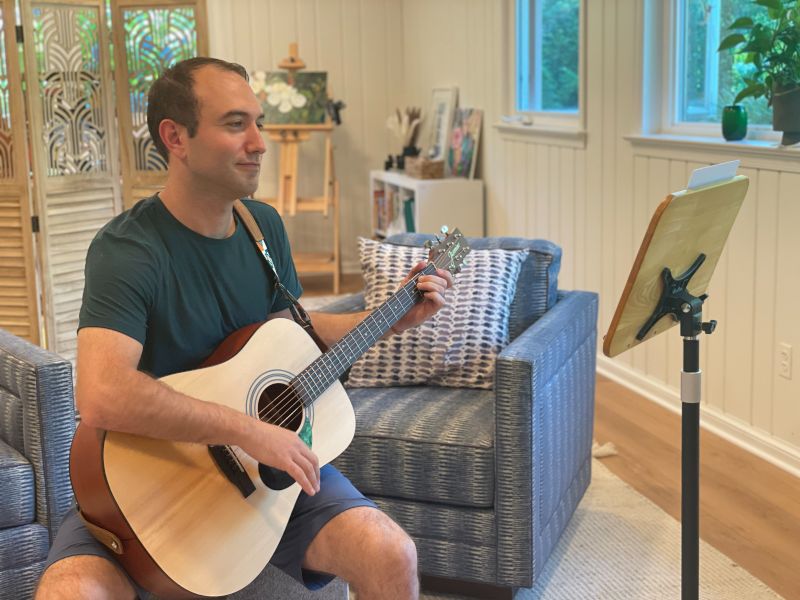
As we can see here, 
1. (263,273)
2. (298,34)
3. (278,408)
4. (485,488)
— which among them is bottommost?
(485,488)

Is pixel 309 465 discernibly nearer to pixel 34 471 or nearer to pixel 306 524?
pixel 306 524

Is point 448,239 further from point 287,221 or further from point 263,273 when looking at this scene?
point 287,221

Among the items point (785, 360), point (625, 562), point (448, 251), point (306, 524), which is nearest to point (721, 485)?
point (785, 360)

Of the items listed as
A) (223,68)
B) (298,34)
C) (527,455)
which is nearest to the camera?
(223,68)

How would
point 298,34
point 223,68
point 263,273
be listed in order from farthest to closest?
point 298,34, point 263,273, point 223,68

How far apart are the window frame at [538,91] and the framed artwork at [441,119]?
2.45 ft

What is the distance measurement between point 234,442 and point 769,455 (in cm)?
224

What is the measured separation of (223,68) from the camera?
182 centimetres

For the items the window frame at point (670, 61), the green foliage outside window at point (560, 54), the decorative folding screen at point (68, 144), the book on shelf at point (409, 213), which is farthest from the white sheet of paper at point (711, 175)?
the book on shelf at point (409, 213)

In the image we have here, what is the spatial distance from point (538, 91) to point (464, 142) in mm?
705

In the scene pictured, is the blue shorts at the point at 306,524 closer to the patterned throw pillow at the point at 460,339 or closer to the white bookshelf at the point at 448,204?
the patterned throw pillow at the point at 460,339

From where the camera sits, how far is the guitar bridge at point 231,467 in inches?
68.3

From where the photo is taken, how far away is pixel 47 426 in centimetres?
229

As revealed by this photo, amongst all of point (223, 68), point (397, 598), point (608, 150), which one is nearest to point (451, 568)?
point (397, 598)
